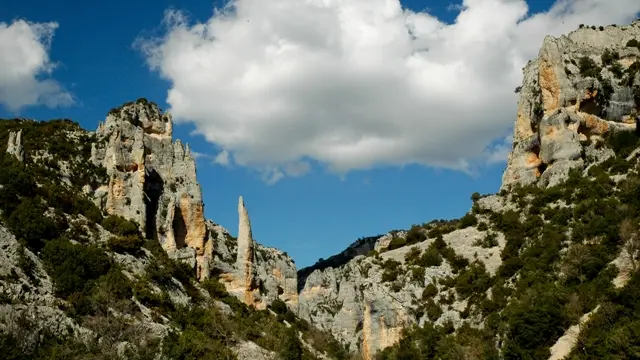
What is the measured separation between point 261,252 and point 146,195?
92.4ft

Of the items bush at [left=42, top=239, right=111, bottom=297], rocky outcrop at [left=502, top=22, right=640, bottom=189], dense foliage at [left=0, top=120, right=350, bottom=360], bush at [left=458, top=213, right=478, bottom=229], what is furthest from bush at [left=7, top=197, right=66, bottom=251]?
rocky outcrop at [left=502, top=22, right=640, bottom=189]

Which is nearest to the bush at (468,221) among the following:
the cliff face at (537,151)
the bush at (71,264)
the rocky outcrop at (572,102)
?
the cliff face at (537,151)

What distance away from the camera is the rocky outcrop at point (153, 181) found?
59.0m

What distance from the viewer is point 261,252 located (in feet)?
282

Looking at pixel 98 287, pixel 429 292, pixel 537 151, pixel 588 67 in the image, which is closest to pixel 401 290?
pixel 429 292

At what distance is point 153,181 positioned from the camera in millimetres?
65062

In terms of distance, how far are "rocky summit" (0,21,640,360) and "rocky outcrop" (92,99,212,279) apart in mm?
183

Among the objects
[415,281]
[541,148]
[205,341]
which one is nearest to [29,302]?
[205,341]

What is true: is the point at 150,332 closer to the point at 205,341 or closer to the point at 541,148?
the point at 205,341

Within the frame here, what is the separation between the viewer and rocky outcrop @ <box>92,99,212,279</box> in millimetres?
59031

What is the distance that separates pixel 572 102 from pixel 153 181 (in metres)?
41.7

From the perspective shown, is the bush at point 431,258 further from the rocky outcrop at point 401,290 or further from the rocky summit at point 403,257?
the rocky outcrop at point 401,290

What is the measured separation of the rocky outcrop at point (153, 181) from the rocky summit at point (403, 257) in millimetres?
183

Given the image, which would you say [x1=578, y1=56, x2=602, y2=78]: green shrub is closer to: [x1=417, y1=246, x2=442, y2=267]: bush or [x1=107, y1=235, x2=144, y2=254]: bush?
[x1=417, y1=246, x2=442, y2=267]: bush
